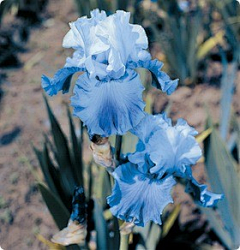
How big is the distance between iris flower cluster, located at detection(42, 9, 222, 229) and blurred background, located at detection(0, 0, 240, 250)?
28cm

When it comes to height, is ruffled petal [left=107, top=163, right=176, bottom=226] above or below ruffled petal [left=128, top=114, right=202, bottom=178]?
below

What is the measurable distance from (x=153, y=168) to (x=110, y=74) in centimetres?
23

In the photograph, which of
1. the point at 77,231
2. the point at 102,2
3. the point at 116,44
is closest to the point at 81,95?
the point at 116,44

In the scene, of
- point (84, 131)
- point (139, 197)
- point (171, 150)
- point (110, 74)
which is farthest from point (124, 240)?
point (84, 131)

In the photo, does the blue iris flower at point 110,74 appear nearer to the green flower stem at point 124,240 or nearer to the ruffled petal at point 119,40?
the ruffled petal at point 119,40

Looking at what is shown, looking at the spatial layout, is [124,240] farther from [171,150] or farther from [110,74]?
[110,74]

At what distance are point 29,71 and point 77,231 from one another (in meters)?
1.78

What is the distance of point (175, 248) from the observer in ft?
5.53

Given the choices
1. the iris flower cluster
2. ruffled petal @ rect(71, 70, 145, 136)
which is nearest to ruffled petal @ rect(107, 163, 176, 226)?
the iris flower cluster

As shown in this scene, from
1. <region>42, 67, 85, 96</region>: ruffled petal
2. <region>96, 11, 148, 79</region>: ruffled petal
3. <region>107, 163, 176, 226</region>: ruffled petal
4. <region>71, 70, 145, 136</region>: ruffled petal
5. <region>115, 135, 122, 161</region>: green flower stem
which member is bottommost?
<region>107, 163, 176, 226</region>: ruffled petal

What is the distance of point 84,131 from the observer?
2.05m

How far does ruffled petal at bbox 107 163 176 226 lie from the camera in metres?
0.95

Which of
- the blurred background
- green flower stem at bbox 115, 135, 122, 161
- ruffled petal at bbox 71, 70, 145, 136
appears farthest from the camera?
the blurred background

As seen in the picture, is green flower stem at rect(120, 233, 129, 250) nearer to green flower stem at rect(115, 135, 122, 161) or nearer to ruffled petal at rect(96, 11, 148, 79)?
green flower stem at rect(115, 135, 122, 161)
